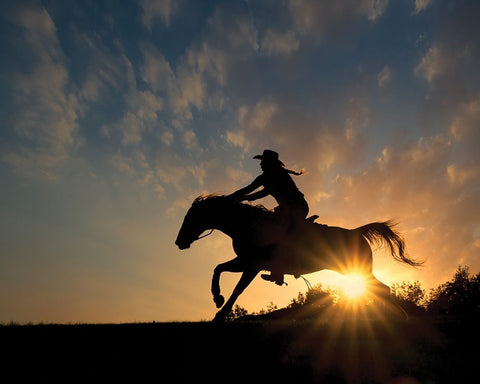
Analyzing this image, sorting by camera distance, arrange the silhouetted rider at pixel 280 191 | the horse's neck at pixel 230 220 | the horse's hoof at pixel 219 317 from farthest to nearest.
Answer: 1. the horse's neck at pixel 230 220
2. the silhouetted rider at pixel 280 191
3. the horse's hoof at pixel 219 317

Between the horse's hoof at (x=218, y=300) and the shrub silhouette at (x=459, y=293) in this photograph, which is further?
the shrub silhouette at (x=459, y=293)

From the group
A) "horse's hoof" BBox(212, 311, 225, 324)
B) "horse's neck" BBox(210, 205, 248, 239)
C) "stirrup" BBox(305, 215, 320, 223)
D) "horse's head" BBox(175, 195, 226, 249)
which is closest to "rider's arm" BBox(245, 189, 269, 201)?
"horse's neck" BBox(210, 205, 248, 239)

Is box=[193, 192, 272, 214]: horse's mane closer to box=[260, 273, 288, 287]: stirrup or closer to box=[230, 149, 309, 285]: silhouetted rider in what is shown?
box=[230, 149, 309, 285]: silhouetted rider

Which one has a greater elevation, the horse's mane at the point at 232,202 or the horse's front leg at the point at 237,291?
the horse's mane at the point at 232,202

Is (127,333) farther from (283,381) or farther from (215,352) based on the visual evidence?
(283,381)

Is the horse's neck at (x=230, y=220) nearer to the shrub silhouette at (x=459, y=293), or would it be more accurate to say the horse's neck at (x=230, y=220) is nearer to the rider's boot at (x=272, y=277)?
the rider's boot at (x=272, y=277)

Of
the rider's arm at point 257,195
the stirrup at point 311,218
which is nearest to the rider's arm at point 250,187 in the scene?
the rider's arm at point 257,195

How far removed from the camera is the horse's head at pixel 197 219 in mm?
8719

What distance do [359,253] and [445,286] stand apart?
6671 centimetres

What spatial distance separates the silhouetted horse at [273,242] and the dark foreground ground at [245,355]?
2048mm

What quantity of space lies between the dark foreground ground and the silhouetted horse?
2048 millimetres

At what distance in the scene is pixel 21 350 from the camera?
461cm

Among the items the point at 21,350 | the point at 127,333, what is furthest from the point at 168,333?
the point at 21,350

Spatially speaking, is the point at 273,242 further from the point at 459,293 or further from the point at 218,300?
the point at 459,293
